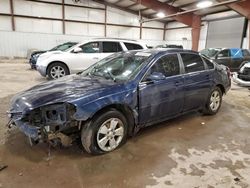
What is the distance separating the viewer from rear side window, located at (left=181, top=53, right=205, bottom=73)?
369 centimetres

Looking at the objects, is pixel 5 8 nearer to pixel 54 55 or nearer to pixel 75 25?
pixel 75 25

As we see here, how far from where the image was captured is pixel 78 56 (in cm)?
726

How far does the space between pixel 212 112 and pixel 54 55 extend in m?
5.21

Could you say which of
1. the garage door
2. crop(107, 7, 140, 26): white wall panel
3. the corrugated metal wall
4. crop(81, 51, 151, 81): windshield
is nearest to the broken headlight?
crop(81, 51, 151, 81): windshield

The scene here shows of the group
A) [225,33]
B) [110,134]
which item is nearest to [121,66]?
[110,134]

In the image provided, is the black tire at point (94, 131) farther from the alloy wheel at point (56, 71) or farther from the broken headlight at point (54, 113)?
the alloy wheel at point (56, 71)

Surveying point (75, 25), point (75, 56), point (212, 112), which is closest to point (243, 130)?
point (212, 112)

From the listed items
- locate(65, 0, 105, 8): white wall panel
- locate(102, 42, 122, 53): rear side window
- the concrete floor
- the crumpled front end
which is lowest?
the concrete floor

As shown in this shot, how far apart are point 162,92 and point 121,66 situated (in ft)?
2.56

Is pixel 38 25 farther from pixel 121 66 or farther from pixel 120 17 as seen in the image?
pixel 121 66

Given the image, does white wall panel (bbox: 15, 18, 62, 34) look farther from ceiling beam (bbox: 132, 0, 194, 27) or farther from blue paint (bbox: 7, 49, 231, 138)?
blue paint (bbox: 7, 49, 231, 138)

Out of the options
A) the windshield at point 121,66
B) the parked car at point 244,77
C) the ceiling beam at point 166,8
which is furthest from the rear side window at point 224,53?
the windshield at point 121,66

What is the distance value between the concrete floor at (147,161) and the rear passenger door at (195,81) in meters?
0.47

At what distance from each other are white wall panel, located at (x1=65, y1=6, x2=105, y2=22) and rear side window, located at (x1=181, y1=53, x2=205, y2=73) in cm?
1517
